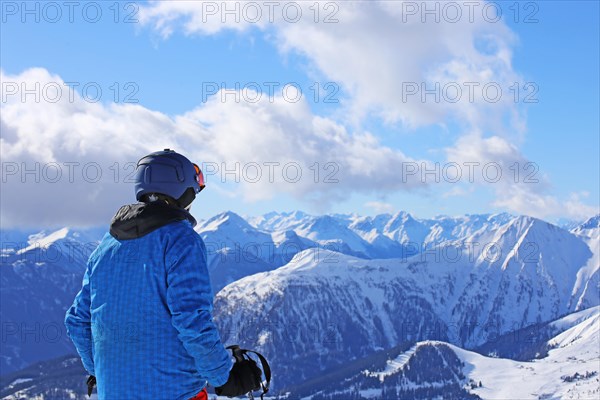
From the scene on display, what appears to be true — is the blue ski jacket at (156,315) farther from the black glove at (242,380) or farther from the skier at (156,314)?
the black glove at (242,380)

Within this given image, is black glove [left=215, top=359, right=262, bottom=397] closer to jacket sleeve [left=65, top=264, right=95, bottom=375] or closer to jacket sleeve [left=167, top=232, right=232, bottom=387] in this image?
jacket sleeve [left=167, top=232, right=232, bottom=387]

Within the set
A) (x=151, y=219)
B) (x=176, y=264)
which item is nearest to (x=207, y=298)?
(x=176, y=264)

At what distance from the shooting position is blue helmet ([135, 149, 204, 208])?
246 inches

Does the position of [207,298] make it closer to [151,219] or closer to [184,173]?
[151,219]

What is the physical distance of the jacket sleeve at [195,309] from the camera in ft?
17.9

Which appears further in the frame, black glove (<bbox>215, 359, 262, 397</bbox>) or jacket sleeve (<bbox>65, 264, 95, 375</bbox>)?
jacket sleeve (<bbox>65, 264, 95, 375</bbox>)

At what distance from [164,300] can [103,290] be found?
2.24 feet

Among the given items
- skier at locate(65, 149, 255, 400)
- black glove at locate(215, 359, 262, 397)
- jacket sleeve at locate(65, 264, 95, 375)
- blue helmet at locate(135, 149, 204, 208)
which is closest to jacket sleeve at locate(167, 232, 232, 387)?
skier at locate(65, 149, 255, 400)

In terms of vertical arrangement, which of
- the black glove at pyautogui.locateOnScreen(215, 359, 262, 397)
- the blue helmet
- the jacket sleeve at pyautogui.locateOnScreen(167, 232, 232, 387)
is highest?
the blue helmet

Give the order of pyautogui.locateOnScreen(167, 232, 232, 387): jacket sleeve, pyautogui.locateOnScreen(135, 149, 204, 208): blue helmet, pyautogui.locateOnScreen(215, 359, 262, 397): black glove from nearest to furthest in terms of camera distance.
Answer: pyautogui.locateOnScreen(167, 232, 232, 387): jacket sleeve → pyautogui.locateOnScreen(215, 359, 262, 397): black glove → pyautogui.locateOnScreen(135, 149, 204, 208): blue helmet

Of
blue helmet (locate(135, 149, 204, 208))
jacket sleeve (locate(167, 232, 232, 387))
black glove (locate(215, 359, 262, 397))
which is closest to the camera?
jacket sleeve (locate(167, 232, 232, 387))

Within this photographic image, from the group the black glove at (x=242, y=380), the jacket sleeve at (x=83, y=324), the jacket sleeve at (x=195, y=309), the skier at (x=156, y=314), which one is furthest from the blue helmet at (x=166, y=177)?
the black glove at (x=242, y=380)

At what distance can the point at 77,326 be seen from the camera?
6305 millimetres

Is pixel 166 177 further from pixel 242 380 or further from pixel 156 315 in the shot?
pixel 242 380
